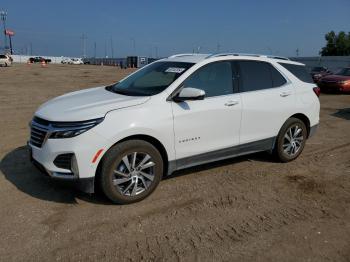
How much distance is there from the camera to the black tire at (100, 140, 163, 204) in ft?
14.0

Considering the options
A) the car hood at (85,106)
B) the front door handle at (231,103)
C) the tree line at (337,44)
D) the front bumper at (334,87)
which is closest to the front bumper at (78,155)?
the car hood at (85,106)

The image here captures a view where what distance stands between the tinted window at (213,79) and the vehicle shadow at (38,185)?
199cm

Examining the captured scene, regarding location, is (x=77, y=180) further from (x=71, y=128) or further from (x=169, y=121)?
(x=169, y=121)

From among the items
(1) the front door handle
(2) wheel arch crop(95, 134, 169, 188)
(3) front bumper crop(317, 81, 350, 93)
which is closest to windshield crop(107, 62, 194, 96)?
(2) wheel arch crop(95, 134, 169, 188)

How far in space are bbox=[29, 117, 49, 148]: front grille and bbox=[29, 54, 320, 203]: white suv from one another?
1 cm

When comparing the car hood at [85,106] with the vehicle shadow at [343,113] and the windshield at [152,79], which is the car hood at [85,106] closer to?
the windshield at [152,79]

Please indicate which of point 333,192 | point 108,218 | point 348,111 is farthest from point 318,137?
point 108,218

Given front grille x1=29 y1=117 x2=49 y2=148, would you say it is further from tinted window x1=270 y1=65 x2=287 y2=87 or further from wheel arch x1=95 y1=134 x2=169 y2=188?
tinted window x1=270 y1=65 x2=287 y2=87

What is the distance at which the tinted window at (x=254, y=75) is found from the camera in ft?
18.2

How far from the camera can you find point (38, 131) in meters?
4.40

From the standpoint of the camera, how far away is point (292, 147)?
Answer: 6336mm

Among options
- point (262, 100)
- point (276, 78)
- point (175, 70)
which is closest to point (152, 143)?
point (175, 70)

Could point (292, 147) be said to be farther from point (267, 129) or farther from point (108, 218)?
point (108, 218)

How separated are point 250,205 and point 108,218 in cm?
179
